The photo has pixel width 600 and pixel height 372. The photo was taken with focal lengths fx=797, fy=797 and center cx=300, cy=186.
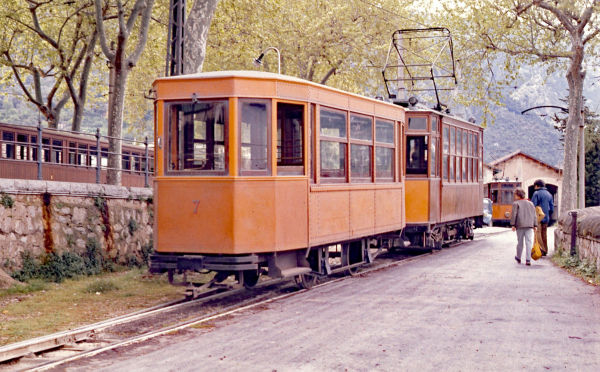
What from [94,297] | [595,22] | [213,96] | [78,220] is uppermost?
[595,22]

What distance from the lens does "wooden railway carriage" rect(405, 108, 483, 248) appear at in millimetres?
18359

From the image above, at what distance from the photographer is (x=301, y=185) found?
11.5 meters

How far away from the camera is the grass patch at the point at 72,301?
30.9 feet

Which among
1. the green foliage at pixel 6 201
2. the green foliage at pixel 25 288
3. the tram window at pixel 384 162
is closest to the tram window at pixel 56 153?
the green foliage at pixel 6 201

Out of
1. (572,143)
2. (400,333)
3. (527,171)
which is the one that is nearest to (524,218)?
(400,333)

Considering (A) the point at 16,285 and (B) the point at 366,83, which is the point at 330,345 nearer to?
(A) the point at 16,285

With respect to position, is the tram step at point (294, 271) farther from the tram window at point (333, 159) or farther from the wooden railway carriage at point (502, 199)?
the wooden railway carriage at point (502, 199)

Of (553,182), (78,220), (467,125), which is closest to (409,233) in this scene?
(467,125)

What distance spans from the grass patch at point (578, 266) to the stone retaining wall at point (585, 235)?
10cm

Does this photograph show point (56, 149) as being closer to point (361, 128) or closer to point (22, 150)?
point (22, 150)

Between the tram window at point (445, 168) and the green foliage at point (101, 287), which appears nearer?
the green foliage at point (101, 287)

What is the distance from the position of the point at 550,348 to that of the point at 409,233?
1092 centimetres

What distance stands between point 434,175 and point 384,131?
13.9ft

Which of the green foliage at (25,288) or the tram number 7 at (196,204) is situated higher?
the tram number 7 at (196,204)
